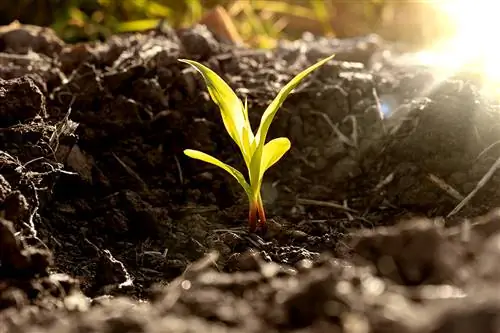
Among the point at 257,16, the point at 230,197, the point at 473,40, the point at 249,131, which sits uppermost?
the point at 249,131

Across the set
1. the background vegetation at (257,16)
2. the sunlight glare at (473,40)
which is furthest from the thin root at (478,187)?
the background vegetation at (257,16)

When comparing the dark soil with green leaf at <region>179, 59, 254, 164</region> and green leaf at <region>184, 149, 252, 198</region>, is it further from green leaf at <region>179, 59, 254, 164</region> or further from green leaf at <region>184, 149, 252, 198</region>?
green leaf at <region>179, 59, 254, 164</region>

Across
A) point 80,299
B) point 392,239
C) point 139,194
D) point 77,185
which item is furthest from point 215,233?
point 392,239

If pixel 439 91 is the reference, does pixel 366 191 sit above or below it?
below

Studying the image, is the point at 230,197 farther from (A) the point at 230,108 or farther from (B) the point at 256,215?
(A) the point at 230,108

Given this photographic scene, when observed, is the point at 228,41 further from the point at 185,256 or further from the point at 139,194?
the point at 185,256

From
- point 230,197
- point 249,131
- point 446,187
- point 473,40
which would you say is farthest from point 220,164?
point 473,40

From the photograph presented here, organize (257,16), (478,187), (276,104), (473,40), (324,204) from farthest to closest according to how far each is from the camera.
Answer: (257,16), (473,40), (324,204), (478,187), (276,104)
